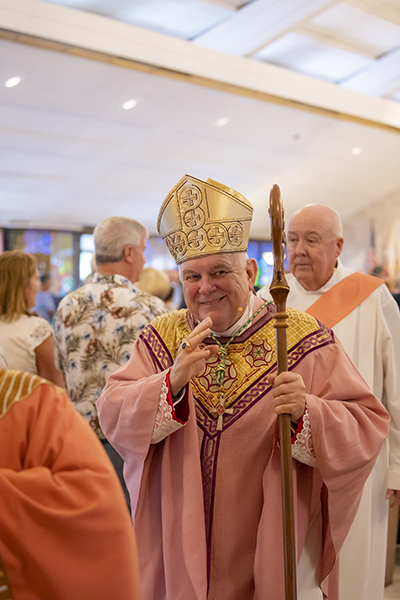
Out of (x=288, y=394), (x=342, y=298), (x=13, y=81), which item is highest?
(x=13, y=81)

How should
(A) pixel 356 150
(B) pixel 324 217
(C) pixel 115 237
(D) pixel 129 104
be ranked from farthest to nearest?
(A) pixel 356 150
(D) pixel 129 104
(C) pixel 115 237
(B) pixel 324 217

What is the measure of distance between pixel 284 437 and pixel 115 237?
179 centimetres

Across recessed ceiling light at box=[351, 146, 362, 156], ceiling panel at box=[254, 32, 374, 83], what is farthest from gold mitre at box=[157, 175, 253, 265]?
recessed ceiling light at box=[351, 146, 362, 156]

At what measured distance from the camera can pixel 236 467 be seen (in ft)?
6.25

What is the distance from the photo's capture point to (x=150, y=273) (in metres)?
4.75

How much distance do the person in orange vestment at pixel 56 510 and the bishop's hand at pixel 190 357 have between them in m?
0.57

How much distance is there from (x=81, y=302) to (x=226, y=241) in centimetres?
136

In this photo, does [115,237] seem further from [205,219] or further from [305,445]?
[305,445]

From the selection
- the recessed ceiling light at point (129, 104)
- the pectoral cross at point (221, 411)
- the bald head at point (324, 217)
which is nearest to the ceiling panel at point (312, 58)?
the recessed ceiling light at point (129, 104)

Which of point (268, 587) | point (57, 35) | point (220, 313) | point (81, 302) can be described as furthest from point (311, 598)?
point (57, 35)

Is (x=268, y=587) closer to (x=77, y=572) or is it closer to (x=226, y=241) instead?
(x=77, y=572)

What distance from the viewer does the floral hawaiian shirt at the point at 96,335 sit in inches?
120

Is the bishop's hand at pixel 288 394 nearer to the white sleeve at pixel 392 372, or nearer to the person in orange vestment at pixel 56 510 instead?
the person in orange vestment at pixel 56 510

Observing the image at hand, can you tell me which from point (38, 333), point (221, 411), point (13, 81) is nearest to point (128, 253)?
point (38, 333)
